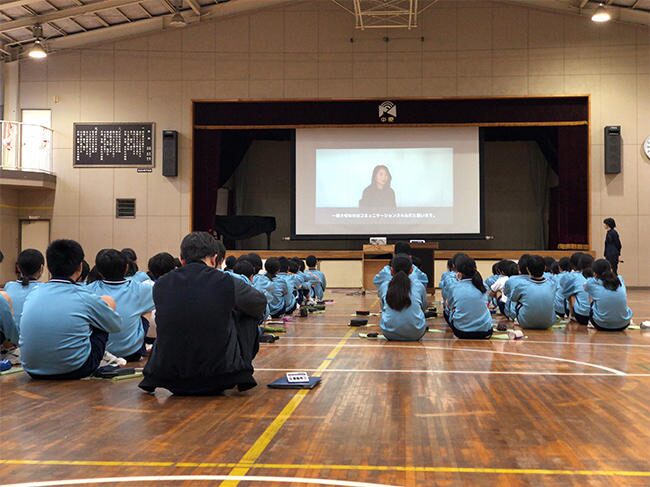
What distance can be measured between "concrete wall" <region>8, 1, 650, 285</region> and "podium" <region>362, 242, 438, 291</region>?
3704 millimetres

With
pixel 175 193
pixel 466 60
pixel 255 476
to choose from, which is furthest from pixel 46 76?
pixel 255 476

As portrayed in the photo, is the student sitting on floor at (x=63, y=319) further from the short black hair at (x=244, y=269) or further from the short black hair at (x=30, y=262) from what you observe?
the short black hair at (x=244, y=269)

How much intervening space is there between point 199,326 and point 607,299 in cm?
512

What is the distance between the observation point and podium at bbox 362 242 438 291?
13.7 metres

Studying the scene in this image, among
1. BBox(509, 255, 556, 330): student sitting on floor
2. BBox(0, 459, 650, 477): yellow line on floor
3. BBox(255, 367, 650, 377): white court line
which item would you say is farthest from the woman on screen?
BBox(0, 459, 650, 477): yellow line on floor

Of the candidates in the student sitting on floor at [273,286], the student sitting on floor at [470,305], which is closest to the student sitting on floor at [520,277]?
the student sitting on floor at [470,305]

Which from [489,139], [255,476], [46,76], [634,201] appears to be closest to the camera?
[255,476]

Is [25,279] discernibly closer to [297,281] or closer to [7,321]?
[7,321]

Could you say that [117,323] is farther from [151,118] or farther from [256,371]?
[151,118]

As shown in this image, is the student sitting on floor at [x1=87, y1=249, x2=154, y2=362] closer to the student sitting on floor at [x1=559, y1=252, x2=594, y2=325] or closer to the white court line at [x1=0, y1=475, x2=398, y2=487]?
the white court line at [x1=0, y1=475, x2=398, y2=487]

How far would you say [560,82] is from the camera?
15.5 metres

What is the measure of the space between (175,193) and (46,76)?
3.95 metres

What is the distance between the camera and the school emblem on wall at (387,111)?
1573cm

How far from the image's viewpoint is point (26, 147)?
1560 centimetres
